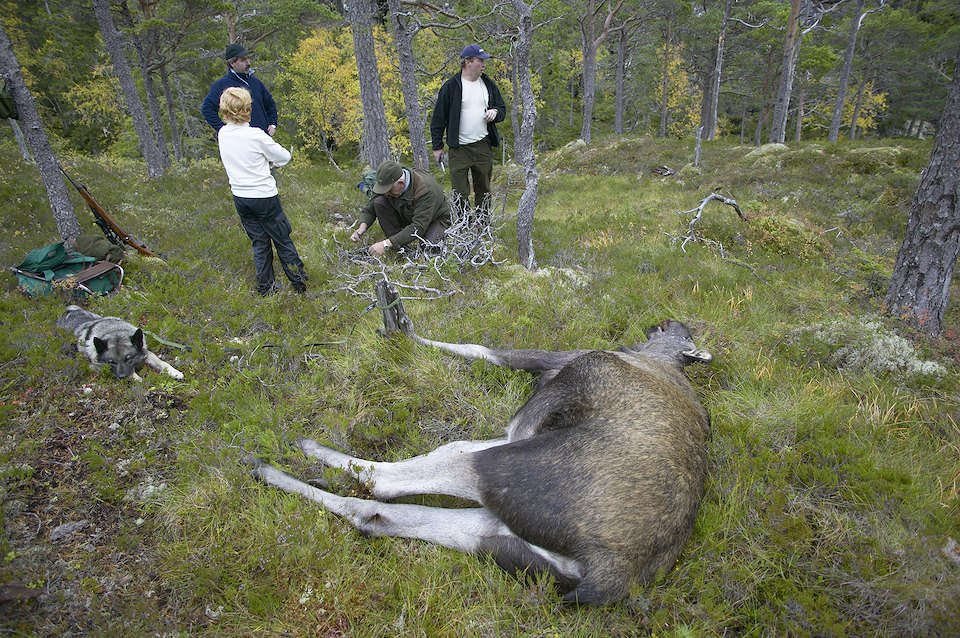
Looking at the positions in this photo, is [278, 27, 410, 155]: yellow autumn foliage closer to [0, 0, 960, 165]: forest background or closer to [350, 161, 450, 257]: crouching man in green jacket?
[0, 0, 960, 165]: forest background

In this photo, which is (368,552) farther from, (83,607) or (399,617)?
(83,607)

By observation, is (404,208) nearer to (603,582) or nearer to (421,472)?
(421,472)

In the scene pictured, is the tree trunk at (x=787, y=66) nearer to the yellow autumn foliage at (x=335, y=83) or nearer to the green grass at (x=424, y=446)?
the green grass at (x=424, y=446)

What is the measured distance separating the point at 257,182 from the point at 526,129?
316cm

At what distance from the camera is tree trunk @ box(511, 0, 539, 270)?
5.11 m

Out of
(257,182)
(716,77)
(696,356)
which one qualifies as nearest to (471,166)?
(257,182)

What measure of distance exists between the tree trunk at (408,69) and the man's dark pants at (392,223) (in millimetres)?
4284

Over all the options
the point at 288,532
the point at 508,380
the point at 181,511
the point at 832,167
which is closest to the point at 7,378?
the point at 181,511

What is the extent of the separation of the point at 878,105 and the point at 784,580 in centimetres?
4240

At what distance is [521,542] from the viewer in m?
2.52

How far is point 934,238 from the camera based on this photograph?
4.16 metres

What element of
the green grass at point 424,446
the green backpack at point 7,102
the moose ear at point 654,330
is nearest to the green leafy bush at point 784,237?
the green grass at point 424,446

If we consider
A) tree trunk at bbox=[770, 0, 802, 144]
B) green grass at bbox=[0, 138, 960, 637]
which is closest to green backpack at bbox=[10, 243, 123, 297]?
green grass at bbox=[0, 138, 960, 637]

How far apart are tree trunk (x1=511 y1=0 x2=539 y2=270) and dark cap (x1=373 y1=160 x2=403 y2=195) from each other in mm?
1597
